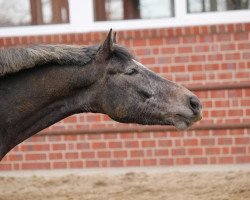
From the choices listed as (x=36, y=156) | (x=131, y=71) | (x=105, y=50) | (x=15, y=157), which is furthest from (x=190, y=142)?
(x=105, y=50)

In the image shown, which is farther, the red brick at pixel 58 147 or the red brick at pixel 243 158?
the red brick at pixel 58 147

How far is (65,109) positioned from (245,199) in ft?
8.80

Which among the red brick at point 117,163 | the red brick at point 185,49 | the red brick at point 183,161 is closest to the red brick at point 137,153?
the red brick at point 117,163

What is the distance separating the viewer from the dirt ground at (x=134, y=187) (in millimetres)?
6602

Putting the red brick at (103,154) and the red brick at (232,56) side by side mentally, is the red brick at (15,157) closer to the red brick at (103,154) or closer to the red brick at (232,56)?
the red brick at (103,154)

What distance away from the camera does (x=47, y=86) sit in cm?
419

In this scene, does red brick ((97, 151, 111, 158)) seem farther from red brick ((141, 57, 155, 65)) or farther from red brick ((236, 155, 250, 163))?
red brick ((236, 155, 250, 163))

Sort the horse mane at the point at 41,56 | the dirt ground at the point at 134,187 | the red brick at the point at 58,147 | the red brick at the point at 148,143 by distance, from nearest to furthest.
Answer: the horse mane at the point at 41,56 → the dirt ground at the point at 134,187 → the red brick at the point at 148,143 → the red brick at the point at 58,147

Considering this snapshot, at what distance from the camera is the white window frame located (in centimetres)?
723

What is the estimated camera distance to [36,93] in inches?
165

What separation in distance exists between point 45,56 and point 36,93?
0.82 feet

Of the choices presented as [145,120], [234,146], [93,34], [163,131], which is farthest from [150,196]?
[145,120]

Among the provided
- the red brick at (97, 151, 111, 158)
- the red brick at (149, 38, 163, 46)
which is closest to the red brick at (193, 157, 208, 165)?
the red brick at (97, 151, 111, 158)

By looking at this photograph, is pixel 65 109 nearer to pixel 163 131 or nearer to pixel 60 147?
pixel 163 131
